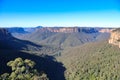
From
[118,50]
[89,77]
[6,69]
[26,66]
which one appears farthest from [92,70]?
[26,66]

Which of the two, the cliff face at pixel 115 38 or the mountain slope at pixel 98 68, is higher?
the cliff face at pixel 115 38

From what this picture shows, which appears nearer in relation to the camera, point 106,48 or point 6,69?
point 6,69

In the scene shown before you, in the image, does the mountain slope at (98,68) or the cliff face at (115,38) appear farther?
the cliff face at (115,38)

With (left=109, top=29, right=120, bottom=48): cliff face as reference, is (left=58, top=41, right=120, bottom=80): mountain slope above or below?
below

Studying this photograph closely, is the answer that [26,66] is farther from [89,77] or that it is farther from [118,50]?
[118,50]

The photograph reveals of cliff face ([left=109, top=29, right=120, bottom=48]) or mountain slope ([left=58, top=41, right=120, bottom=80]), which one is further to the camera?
cliff face ([left=109, top=29, right=120, bottom=48])

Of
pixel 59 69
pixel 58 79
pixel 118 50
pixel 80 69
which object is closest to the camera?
pixel 58 79

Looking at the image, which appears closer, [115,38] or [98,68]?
[98,68]

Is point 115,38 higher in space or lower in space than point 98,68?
higher

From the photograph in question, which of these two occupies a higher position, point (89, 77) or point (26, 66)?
point (26, 66)

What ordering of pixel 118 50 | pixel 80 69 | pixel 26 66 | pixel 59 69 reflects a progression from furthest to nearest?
pixel 118 50
pixel 59 69
pixel 80 69
pixel 26 66
